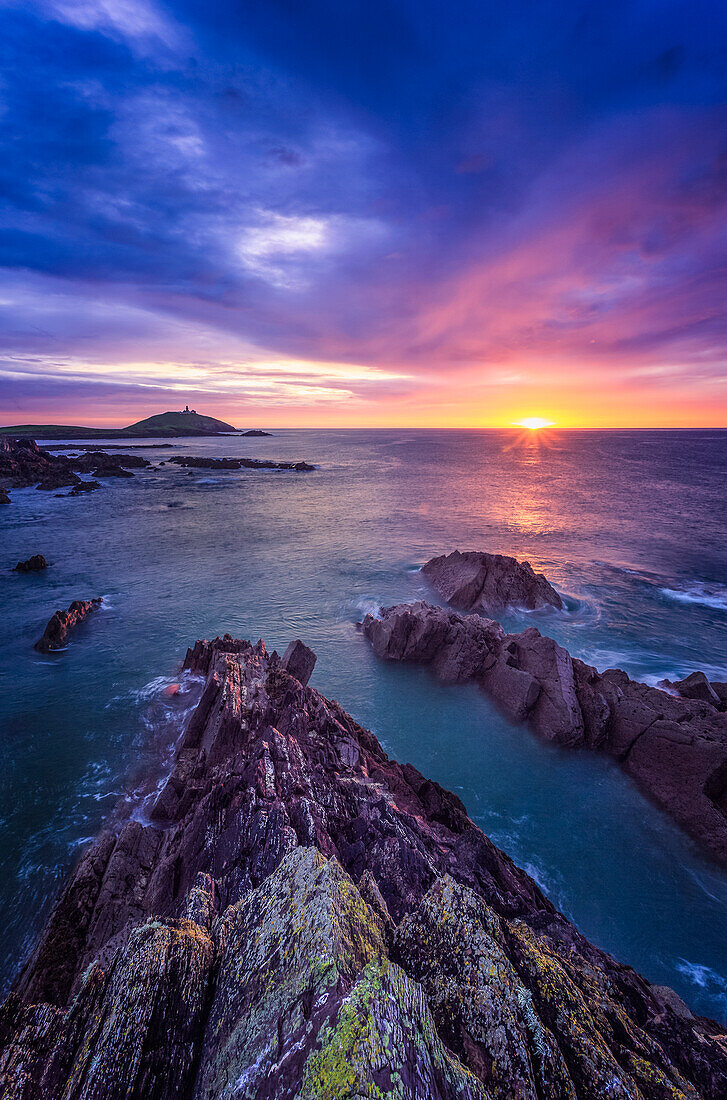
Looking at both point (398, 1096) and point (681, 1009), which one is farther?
point (681, 1009)

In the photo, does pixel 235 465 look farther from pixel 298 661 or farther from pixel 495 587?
pixel 298 661

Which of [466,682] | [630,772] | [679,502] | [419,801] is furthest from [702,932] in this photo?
[679,502]

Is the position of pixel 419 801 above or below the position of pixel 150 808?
above

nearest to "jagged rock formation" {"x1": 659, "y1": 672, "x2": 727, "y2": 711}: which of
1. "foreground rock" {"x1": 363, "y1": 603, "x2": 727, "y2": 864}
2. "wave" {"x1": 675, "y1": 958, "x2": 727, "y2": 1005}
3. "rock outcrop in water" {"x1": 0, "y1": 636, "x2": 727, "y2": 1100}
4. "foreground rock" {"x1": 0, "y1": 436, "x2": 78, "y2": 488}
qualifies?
"foreground rock" {"x1": 363, "y1": 603, "x2": 727, "y2": 864}

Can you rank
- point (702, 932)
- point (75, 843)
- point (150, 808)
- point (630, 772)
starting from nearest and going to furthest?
point (702, 932) < point (75, 843) < point (150, 808) < point (630, 772)

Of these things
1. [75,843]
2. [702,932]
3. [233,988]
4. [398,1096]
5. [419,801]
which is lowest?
[702,932]

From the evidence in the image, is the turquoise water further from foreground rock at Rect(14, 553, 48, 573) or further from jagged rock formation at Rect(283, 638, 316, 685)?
jagged rock formation at Rect(283, 638, 316, 685)

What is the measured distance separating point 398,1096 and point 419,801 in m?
10.3

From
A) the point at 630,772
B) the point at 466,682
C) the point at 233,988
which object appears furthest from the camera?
the point at 466,682

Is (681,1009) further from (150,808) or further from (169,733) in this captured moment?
(169,733)

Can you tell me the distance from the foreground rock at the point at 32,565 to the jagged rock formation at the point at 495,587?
3524 centimetres

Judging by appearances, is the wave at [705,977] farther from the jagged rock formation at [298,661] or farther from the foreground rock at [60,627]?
the foreground rock at [60,627]

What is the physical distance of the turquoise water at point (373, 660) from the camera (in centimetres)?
1238

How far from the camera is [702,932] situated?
1155 cm
